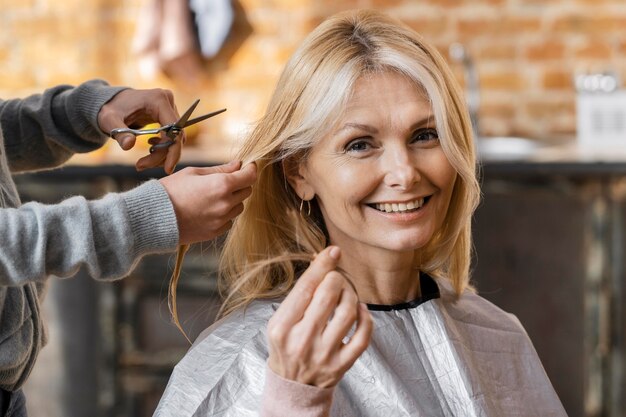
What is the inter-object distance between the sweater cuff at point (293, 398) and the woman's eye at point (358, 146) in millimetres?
465

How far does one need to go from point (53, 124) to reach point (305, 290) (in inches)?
29.6

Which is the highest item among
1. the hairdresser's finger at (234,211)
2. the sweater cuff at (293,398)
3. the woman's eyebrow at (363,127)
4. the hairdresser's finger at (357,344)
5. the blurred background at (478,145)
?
the woman's eyebrow at (363,127)

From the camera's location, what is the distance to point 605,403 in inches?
130

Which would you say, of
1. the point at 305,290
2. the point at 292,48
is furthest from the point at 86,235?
the point at 292,48

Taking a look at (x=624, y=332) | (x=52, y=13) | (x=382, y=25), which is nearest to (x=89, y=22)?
(x=52, y=13)

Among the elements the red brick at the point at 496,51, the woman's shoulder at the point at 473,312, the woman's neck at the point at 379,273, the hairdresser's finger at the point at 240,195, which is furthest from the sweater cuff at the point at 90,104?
the red brick at the point at 496,51

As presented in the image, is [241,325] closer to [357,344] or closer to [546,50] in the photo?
[357,344]

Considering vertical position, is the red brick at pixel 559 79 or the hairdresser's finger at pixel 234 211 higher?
the hairdresser's finger at pixel 234 211

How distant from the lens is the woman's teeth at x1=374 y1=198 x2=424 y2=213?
1.59 m

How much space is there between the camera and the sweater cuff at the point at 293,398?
1.25 metres

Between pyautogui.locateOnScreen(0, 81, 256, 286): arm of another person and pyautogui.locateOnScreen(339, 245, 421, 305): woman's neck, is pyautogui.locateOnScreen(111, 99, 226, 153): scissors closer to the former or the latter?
pyautogui.locateOnScreen(0, 81, 256, 286): arm of another person

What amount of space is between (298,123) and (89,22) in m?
2.98

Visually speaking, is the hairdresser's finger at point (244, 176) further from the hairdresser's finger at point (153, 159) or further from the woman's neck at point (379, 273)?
the woman's neck at point (379, 273)

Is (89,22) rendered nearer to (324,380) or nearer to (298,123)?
(298,123)
